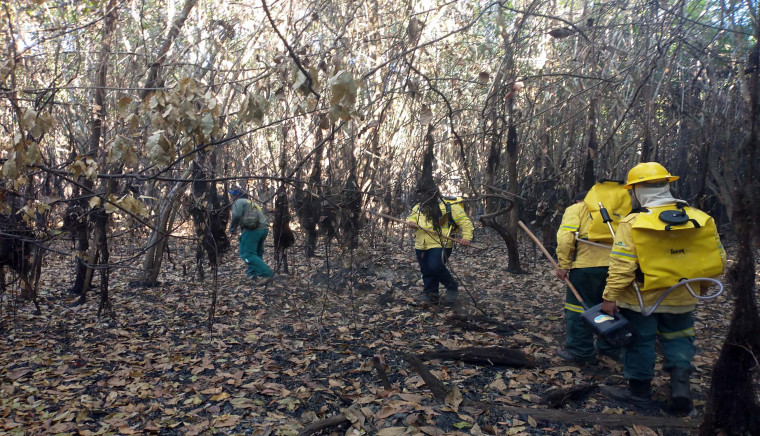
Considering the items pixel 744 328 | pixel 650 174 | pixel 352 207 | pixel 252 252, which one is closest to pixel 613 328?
pixel 744 328

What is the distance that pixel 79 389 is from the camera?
436cm

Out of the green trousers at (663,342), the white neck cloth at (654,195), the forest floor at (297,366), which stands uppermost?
the white neck cloth at (654,195)

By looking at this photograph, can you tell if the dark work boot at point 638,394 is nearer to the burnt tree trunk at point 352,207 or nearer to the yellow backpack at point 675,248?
the yellow backpack at point 675,248

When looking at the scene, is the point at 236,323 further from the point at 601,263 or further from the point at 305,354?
the point at 601,263

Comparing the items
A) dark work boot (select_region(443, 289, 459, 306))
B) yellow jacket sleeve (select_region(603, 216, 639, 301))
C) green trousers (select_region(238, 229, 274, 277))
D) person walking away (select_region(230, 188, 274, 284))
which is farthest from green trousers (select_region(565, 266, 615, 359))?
green trousers (select_region(238, 229, 274, 277))

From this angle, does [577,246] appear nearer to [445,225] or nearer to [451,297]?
[445,225]

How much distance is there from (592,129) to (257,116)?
475cm

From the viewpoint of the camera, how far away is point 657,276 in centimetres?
349

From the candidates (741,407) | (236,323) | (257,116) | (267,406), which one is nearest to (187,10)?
(257,116)

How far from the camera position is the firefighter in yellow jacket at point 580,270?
452cm

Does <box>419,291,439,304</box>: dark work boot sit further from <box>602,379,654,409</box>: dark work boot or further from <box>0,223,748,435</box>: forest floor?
<box>602,379,654,409</box>: dark work boot

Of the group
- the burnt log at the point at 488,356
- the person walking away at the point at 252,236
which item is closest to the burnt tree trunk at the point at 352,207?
the burnt log at the point at 488,356

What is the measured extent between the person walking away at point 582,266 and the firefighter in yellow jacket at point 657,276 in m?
0.66

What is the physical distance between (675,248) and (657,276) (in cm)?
22
